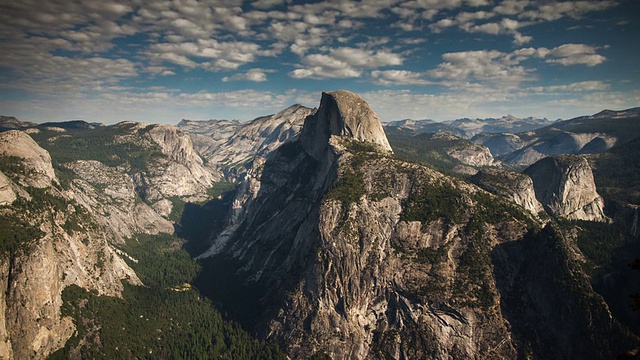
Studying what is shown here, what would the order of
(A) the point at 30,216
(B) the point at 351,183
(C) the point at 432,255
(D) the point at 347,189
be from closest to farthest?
(C) the point at 432,255 → (A) the point at 30,216 → (D) the point at 347,189 → (B) the point at 351,183

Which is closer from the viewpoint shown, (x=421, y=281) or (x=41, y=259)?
(x=41, y=259)

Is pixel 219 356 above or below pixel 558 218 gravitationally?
below

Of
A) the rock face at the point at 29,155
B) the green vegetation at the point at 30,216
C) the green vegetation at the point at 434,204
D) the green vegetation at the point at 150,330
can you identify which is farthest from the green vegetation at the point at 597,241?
the rock face at the point at 29,155

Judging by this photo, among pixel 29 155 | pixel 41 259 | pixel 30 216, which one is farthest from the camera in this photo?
pixel 29 155

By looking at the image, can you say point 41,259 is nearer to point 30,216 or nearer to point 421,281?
point 30,216

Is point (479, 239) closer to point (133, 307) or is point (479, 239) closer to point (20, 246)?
point (133, 307)

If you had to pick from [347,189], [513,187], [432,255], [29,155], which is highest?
[29,155]

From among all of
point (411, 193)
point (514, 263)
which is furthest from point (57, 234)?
point (514, 263)

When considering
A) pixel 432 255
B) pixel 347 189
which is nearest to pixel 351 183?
pixel 347 189
